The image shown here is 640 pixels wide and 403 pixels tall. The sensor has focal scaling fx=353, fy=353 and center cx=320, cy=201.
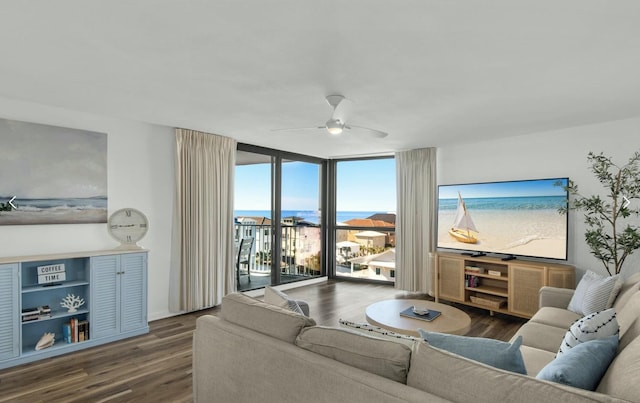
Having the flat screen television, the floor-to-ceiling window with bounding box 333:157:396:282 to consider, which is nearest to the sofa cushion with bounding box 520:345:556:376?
the flat screen television

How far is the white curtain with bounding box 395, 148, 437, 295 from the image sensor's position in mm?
5332

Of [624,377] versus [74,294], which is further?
[74,294]

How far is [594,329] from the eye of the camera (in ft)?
5.30

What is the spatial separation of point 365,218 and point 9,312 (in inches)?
193

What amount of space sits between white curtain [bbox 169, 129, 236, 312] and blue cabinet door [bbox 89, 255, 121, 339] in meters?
0.77

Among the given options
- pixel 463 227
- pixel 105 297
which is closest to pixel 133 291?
pixel 105 297

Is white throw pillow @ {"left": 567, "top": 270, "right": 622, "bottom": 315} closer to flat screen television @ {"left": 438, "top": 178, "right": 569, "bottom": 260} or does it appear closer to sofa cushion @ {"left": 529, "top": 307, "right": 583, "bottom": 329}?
sofa cushion @ {"left": 529, "top": 307, "right": 583, "bottom": 329}

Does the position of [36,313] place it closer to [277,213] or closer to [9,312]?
[9,312]

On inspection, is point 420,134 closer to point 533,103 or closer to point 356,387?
Answer: point 533,103

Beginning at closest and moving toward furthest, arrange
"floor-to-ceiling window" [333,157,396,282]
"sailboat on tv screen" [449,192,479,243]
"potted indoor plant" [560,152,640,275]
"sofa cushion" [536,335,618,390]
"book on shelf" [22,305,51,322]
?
1. "sofa cushion" [536,335,618,390]
2. "book on shelf" [22,305,51,322]
3. "potted indoor plant" [560,152,640,275]
4. "sailboat on tv screen" [449,192,479,243]
5. "floor-to-ceiling window" [333,157,396,282]

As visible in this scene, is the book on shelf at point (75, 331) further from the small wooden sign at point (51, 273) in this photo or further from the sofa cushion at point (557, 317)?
the sofa cushion at point (557, 317)

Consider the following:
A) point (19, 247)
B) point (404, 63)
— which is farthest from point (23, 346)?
point (404, 63)

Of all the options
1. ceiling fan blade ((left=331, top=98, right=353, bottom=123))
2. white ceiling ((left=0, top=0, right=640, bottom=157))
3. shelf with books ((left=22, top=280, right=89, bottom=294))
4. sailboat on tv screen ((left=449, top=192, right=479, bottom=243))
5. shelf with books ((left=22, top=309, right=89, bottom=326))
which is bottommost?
shelf with books ((left=22, top=309, right=89, bottom=326))

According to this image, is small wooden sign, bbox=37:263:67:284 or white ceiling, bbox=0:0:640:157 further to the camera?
small wooden sign, bbox=37:263:67:284
